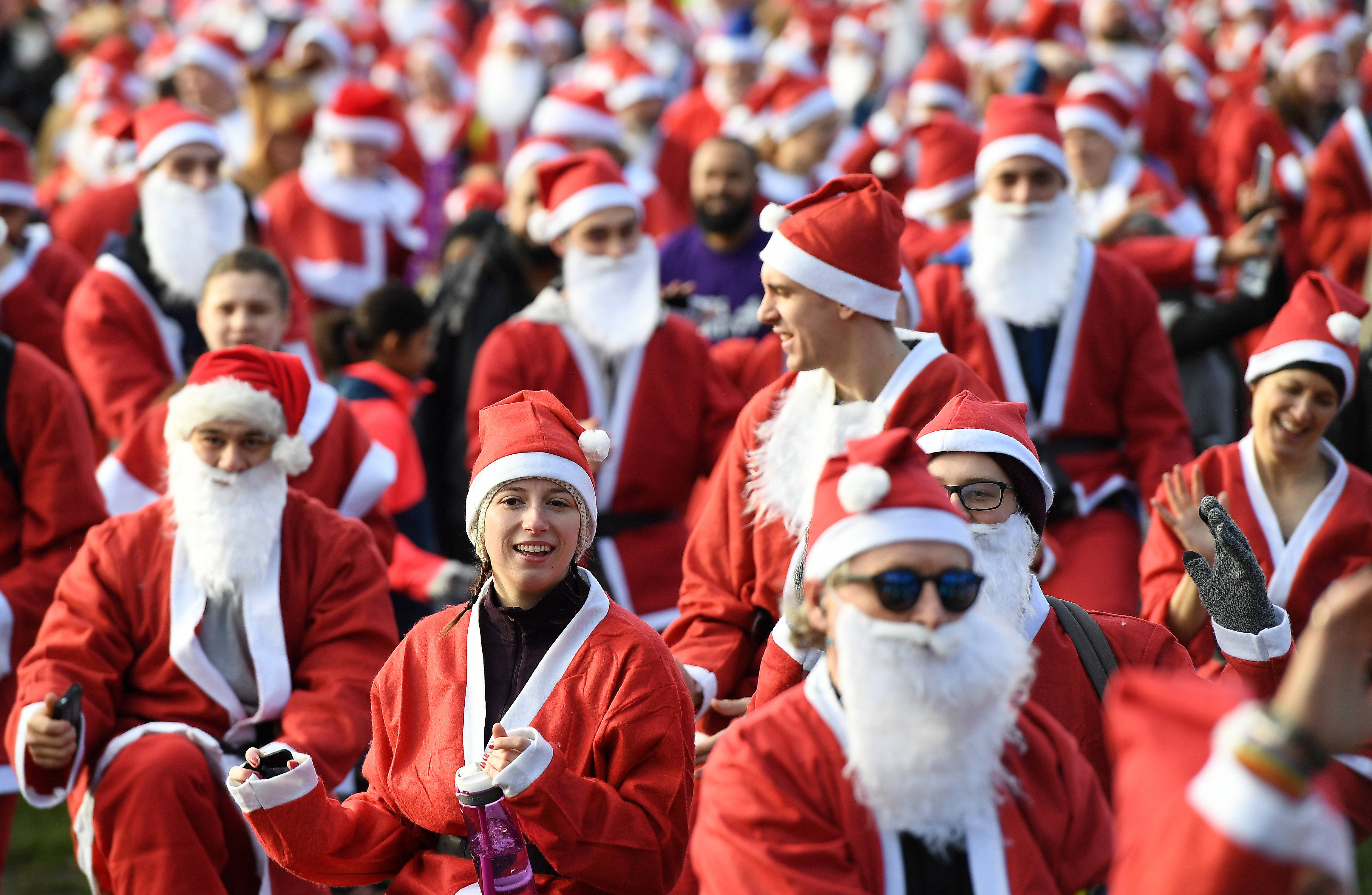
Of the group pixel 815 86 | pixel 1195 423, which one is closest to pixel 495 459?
pixel 1195 423

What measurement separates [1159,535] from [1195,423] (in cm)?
189

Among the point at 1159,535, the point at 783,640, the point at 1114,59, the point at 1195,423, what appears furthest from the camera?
the point at 1114,59

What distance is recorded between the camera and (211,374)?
180 inches

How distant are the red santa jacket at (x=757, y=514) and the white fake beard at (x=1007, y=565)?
642 mm

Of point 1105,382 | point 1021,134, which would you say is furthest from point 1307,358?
point 1021,134

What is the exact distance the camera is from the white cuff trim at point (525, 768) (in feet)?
10.5

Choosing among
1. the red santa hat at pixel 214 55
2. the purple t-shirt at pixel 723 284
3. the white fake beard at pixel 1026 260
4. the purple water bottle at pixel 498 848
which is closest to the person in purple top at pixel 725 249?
the purple t-shirt at pixel 723 284

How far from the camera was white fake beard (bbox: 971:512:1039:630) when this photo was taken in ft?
11.2

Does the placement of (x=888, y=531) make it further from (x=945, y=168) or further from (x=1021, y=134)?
(x=945, y=168)

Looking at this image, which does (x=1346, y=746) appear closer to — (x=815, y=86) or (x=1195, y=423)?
(x=1195, y=423)

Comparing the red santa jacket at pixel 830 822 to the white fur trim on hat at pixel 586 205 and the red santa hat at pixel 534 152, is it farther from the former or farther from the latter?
the red santa hat at pixel 534 152

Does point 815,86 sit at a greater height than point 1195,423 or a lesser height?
greater

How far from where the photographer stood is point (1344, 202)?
854cm

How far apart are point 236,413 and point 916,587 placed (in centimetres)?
239
